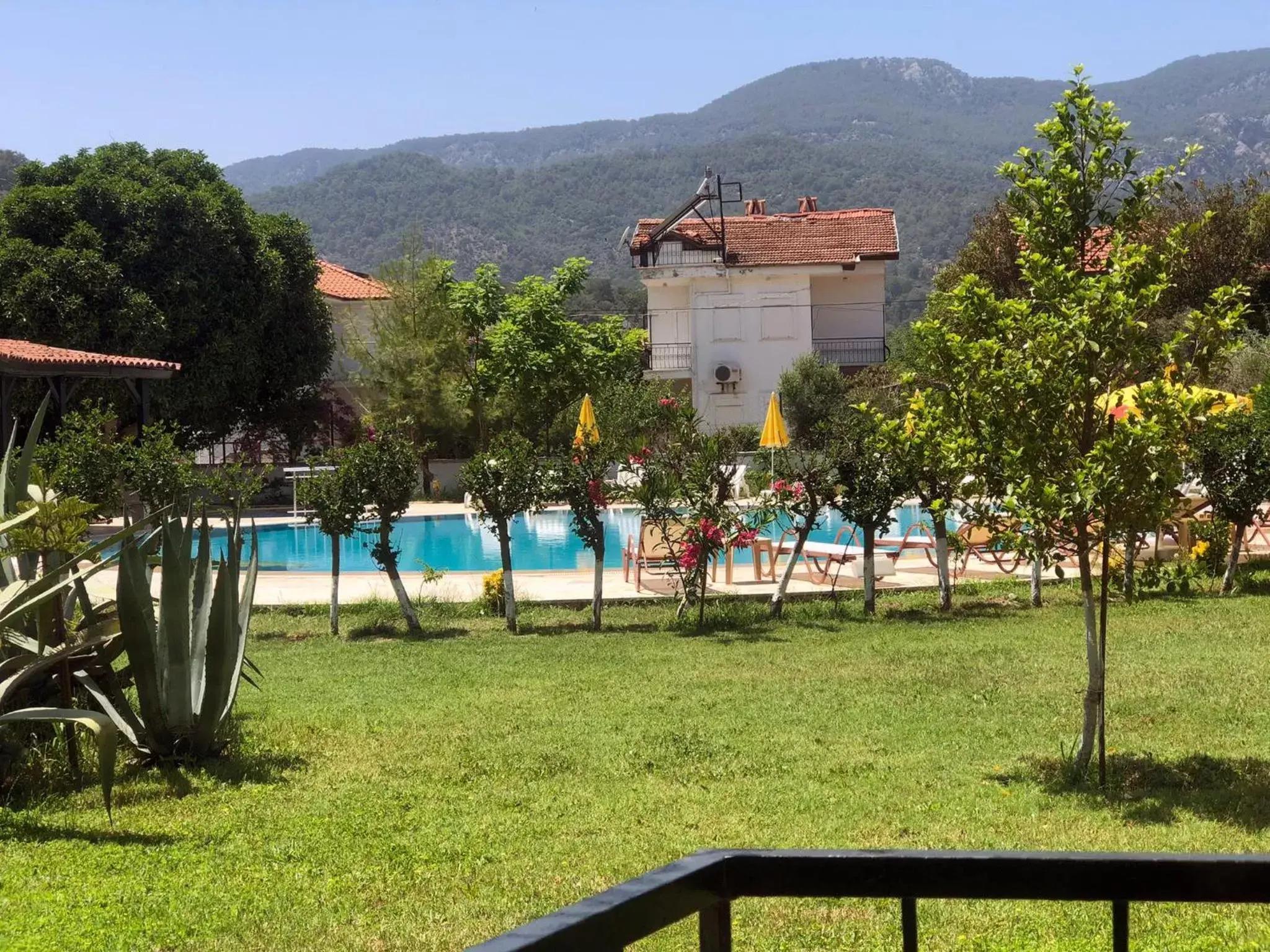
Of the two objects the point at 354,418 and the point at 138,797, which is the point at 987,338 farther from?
the point at 354,418

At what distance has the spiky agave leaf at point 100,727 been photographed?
5.56m

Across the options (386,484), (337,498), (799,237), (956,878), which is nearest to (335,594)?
(337,498)

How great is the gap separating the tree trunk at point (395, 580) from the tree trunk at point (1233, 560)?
8449 mm

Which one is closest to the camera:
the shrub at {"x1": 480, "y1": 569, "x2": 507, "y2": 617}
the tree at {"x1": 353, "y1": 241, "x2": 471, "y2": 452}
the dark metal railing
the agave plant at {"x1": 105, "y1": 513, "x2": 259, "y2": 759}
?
the dark metal railing

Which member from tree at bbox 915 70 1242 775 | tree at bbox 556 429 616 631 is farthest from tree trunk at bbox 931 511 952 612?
tree at bbox 915 70 1242 775

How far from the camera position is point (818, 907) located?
4930mm

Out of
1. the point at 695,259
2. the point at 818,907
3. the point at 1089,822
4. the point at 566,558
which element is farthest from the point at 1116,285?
the point at 695,259

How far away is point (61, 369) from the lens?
22203 mm

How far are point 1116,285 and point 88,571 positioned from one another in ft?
17.2

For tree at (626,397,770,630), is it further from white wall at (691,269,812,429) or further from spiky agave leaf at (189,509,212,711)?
white wall at (691,269,812,429)

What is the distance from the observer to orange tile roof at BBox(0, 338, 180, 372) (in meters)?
21.1

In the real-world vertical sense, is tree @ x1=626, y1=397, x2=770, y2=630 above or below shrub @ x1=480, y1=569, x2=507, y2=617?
above

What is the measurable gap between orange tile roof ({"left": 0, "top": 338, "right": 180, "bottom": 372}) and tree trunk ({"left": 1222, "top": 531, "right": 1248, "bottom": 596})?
17.6 metres

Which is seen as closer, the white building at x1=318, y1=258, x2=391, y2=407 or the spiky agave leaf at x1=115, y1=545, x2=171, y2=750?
the spiky agave leaf at x1=115, y1=545, x2=171, y2=750
